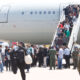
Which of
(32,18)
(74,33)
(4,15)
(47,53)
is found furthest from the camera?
(4,15)

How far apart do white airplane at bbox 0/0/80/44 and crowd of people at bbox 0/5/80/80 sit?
82 centimetres

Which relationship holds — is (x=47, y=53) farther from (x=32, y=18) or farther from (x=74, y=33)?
(x=32, y=18)

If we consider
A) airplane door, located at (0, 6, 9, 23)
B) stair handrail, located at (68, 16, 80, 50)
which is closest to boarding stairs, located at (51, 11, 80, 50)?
stair handrail, located at (68, 16, 80, 50)

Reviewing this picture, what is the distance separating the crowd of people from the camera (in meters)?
17.4

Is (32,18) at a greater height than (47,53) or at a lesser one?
greater

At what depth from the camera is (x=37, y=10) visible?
33.8 metres

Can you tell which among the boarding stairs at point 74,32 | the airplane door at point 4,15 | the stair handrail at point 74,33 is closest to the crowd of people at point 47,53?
the boarding stairs at point 74,32

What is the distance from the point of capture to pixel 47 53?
27.5 m

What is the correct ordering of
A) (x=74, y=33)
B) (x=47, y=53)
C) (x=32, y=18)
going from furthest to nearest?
(x=32, y=18) → (x=74, y=33) → (x=47, y=53)

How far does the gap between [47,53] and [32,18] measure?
694cm

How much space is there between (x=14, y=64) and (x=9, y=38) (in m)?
18.3

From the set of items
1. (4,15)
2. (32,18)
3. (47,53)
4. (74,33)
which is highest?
(4,15)

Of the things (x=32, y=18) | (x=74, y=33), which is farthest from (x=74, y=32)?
(x=32, y=18)

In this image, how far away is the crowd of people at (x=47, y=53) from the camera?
1738cm
